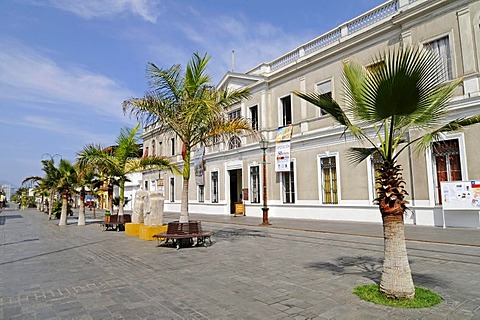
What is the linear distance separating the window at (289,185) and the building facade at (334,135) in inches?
2.5

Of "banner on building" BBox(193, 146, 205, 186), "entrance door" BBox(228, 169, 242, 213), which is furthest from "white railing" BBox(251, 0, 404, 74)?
"banner on building" BBox(193, 146, 205, 186)

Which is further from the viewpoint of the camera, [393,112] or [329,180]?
[329,180]

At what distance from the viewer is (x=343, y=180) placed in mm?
16984

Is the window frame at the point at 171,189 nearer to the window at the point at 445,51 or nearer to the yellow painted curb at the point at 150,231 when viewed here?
the yellow painted curb at the point at 150,231

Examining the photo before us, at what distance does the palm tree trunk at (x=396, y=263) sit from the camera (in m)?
4.47

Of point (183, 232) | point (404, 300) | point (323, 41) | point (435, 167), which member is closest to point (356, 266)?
point (404, 300)

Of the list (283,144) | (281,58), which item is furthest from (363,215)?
(281,58)

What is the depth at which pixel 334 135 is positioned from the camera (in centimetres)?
1741

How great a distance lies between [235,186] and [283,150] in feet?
24.1

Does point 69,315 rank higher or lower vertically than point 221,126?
lower

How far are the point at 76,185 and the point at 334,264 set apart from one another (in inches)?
665

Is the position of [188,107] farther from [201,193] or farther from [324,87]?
[201,193]

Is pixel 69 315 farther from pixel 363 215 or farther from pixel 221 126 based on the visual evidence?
pixel 363 215

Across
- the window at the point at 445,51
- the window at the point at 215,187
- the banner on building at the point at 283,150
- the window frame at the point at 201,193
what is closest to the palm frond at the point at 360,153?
the window at the point at 445,51
